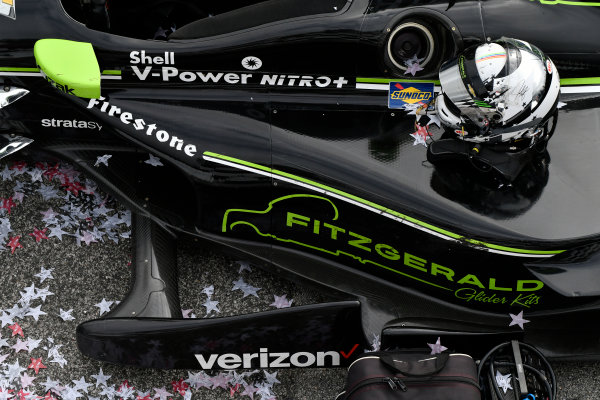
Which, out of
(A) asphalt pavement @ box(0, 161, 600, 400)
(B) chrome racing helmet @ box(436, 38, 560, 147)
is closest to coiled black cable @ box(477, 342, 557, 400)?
(A) asphalt pavement @ box(0, 161, 600, 400)

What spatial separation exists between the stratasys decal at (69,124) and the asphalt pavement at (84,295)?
1.43 feet

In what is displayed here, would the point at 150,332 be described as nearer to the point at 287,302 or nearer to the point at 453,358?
the point at 287,302

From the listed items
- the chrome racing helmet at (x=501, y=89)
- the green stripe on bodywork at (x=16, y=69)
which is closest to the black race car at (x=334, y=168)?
the green stripe on bodywork at (x=16, y=69)

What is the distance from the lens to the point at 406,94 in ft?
10.3

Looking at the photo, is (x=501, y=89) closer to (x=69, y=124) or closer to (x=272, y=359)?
(x=272, y=359)

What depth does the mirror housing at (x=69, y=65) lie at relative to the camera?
9.86 feet

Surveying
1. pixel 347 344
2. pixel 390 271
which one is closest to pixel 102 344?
pixel 347 344

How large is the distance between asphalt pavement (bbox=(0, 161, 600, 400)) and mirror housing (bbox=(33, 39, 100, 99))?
694mm

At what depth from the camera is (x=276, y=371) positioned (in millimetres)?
3318

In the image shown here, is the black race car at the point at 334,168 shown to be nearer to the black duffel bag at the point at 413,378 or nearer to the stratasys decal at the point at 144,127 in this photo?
the stratasys decal at the point at 144,127

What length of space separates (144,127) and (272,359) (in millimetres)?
1057

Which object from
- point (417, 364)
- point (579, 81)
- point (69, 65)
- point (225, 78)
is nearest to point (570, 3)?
point (579, 81)

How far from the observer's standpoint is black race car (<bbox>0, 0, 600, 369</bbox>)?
118 inches

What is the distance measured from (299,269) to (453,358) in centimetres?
72
